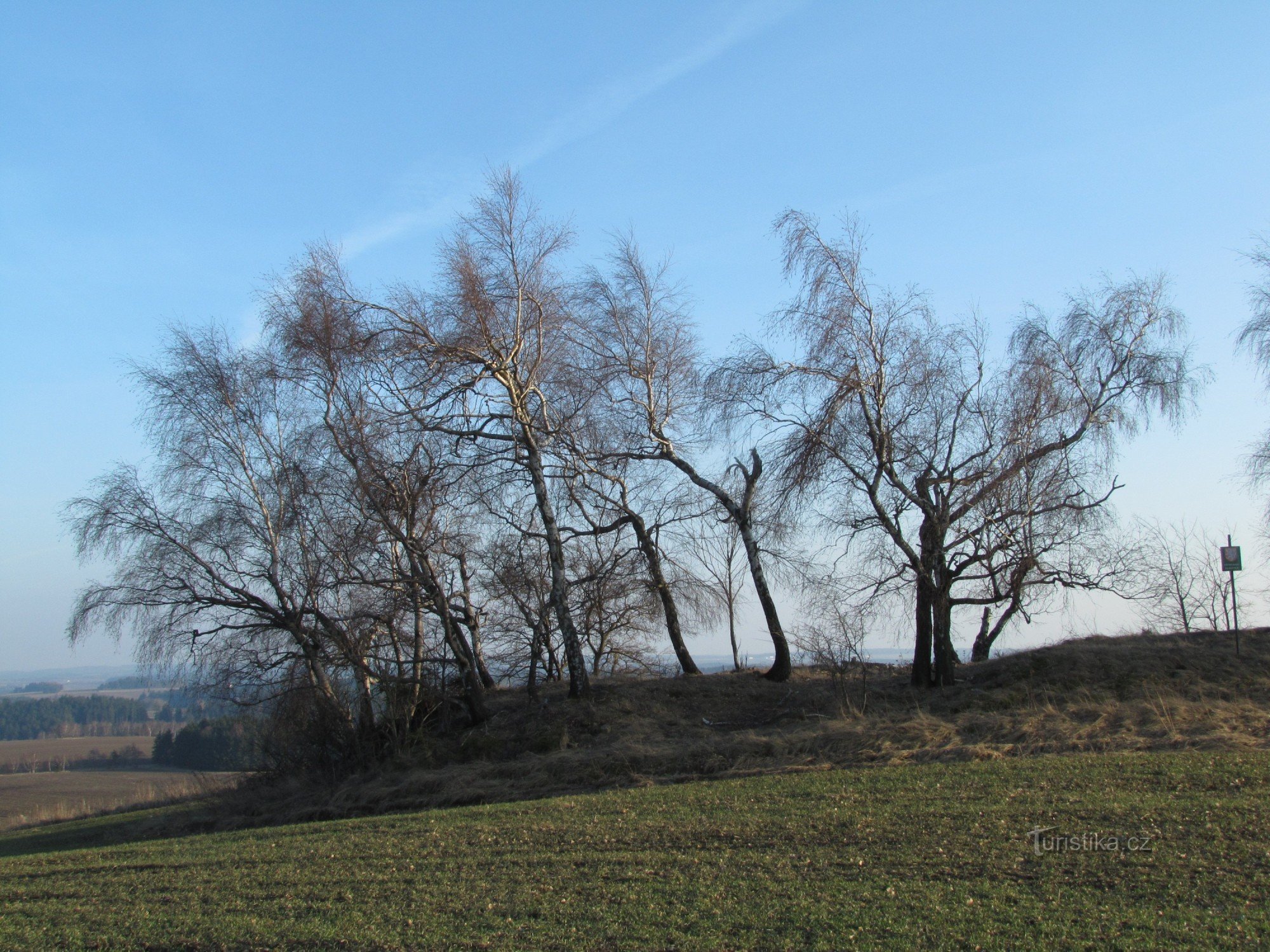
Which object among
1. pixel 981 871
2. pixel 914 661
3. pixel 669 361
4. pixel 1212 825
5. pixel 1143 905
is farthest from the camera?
pixel 669 361

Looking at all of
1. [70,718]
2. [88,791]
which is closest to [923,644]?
[88,791]

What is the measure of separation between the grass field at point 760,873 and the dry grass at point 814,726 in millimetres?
1462

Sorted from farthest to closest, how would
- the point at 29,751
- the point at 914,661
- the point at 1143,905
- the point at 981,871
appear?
the point at 29,751 < the point at 914,661 < the point at 981,871 < the point at 1143,905

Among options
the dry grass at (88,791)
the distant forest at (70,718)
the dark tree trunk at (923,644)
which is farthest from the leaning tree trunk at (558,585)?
the distant forest at (70,718)

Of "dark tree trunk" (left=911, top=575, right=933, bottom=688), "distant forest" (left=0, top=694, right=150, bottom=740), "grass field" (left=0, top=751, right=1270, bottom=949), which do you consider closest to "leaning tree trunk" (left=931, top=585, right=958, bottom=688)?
"dark tree trunk" (left=911, top=575, right=933, bottom=688)

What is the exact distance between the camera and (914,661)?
1645cm

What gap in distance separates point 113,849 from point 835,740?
10.7 meters

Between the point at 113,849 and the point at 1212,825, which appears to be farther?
the point at 113,849

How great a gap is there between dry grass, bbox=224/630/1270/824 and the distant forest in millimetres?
74444

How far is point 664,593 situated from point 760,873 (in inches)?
474

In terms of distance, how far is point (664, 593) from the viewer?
18.8m

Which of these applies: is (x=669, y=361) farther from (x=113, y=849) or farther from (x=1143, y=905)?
(x=1143, y=905)

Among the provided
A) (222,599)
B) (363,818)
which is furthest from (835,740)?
(222,599)

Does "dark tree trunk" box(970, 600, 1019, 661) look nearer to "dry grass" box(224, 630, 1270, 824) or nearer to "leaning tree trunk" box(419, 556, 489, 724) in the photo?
"dry grass" box(224, 630, 1270, 824)
